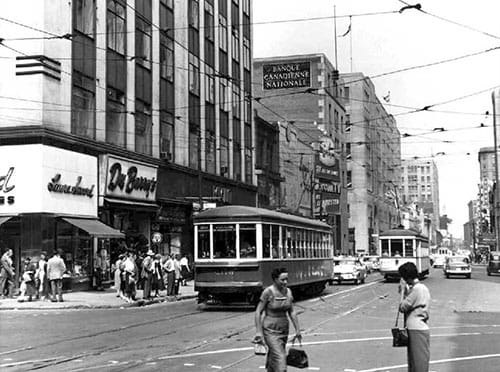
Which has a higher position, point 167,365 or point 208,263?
point 208,263

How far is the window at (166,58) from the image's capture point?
119 feet

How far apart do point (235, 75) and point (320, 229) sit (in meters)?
21.4

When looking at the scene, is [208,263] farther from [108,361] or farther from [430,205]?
[430,205]

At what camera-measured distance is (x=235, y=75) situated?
47812mm

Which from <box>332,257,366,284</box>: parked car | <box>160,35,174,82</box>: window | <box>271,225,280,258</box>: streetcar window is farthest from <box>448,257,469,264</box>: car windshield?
<box>271,225,280,258</box>: streetcar window

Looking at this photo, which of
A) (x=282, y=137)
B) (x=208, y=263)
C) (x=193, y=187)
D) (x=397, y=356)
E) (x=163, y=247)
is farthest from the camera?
(x=282, y=137)

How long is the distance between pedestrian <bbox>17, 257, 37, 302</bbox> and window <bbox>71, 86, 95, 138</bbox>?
589 cm

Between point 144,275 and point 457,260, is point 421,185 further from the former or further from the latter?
point 144,275

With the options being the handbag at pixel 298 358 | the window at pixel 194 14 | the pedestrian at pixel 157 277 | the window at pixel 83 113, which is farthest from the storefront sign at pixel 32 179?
the handbag at pixel 298 358

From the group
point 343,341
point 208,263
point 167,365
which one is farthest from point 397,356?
point 208,263

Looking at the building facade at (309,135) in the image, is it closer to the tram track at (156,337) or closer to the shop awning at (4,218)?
the shop awning at (4,218)

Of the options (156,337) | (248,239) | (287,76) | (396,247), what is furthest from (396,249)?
(156,337)

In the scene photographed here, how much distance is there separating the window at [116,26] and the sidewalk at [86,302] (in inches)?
446

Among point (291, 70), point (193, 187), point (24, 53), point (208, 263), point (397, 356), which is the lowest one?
point (397, 356)
